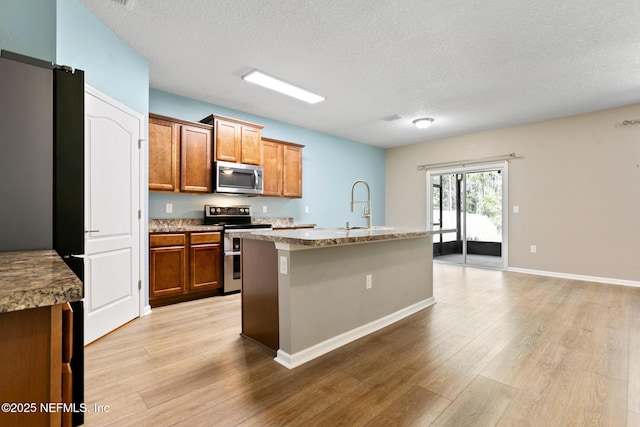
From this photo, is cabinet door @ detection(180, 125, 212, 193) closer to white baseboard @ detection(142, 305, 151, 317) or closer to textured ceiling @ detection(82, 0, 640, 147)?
textured ceiling @ detection(82, 0, 640, 147)

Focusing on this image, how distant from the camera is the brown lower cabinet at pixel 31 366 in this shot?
26.1 inches

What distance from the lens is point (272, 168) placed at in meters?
4.88

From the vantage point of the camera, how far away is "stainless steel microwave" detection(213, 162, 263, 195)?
4.07m

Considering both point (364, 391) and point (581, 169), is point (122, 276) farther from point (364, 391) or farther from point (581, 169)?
point (581, 169)

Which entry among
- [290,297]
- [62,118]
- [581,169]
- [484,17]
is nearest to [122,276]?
[290,297]

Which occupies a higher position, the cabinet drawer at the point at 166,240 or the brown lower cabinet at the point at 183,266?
the cabinet drawer at the point at 166,240

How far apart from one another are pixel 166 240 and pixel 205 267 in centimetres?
58

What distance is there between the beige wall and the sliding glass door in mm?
311

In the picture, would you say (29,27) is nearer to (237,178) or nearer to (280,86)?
(280,86)

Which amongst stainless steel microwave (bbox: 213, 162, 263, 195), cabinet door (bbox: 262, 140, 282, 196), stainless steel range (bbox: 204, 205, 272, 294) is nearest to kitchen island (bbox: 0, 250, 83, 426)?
stainless steel range (bbox: 204, 205, 272, 294)

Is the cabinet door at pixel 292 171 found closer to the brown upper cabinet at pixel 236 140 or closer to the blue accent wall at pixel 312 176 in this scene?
the blue accent wall at pixel 312 176

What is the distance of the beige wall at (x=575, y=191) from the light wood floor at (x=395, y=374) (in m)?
1.93

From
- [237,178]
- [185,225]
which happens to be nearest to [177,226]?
[185,225]

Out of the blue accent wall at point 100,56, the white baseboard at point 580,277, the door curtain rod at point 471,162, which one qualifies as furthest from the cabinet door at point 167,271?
the white baseboard at point 580,277
